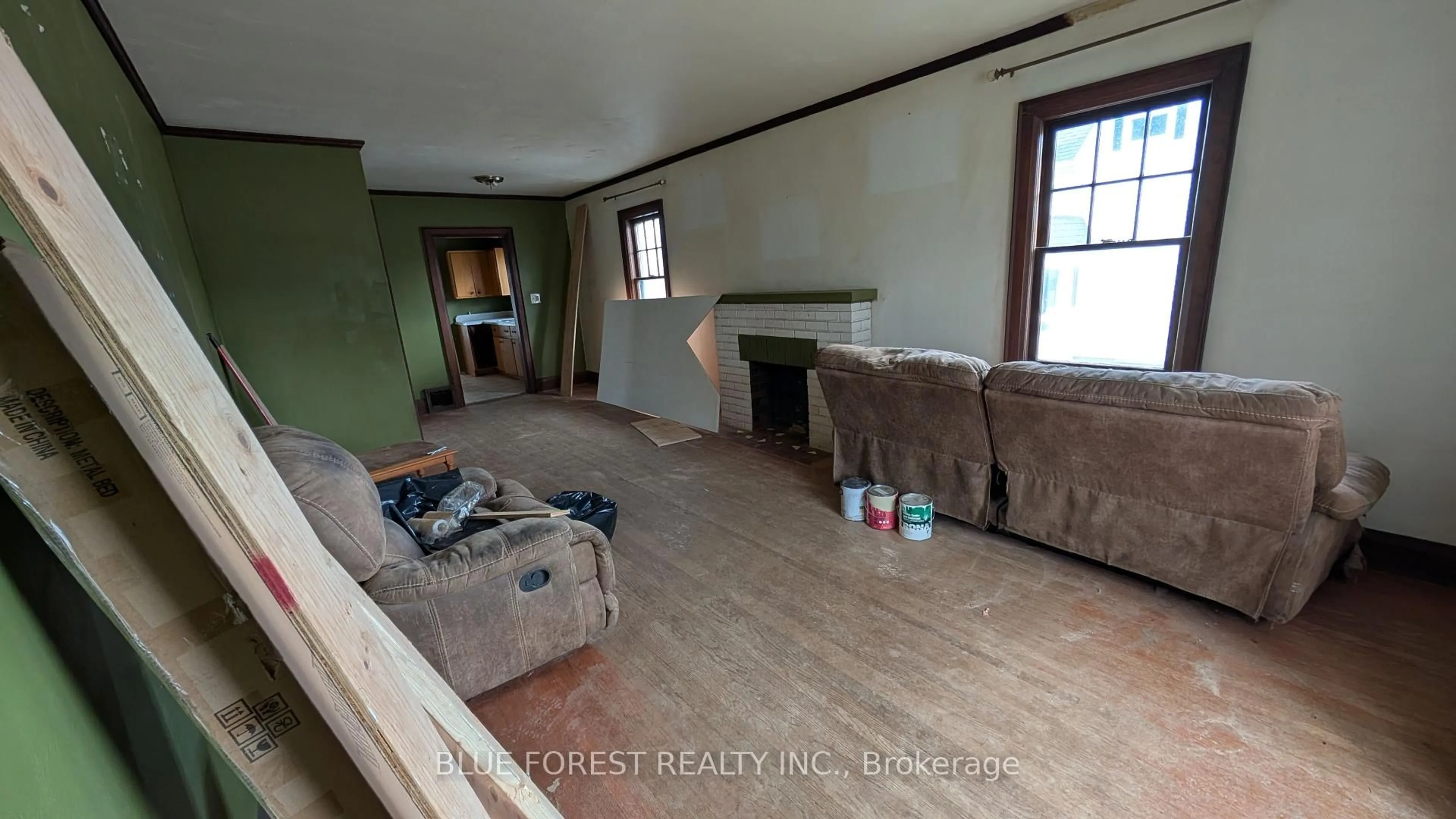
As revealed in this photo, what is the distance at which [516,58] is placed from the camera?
266 cm

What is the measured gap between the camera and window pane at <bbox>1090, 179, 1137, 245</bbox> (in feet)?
8.71

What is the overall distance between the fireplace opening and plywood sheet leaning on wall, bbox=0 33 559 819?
3.89 m

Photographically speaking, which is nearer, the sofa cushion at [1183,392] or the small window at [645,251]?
the sofa cushion at [1183,392]

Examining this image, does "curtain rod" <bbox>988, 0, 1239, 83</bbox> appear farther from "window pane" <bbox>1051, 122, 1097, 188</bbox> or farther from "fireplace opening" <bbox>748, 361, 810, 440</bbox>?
"fireplace opening" <bbox>748, 361, 810, 440</bbox>

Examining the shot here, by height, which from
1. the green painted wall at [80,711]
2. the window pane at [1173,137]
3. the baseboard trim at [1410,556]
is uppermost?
the window pane at [1173,137]

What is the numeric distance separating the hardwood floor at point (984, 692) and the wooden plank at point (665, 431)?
1.89 metres

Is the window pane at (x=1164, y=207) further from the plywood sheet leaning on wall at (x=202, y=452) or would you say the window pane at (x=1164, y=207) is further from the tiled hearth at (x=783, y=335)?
the plywood sheet leaning on wall at (x=202, y=452)

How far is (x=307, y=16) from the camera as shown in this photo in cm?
214

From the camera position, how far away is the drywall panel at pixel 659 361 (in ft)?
16.0

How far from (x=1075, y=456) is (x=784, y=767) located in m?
1.60

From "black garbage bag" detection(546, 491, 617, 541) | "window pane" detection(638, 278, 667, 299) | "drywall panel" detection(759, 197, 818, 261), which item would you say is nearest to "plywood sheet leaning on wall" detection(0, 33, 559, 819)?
"black garbage bag" detection(546, 491, 617, 541)

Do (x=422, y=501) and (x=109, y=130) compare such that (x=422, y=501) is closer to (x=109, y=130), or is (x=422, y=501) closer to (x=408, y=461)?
(x=408, y=461)

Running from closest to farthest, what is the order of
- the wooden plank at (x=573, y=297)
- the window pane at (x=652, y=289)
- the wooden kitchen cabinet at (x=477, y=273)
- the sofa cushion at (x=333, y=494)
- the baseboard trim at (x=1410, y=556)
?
the sofa cushion at (x=333, y=494), the baseboard trim at (x=1410, y=556), the window pane at (x=652, y=289), the wooden plank at (x=573, y=297), the wooden kitchen cabinet at (x=477, y=273)

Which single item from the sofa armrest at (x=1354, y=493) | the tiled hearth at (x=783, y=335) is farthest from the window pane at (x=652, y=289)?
the sofa armrest at (x=1354, y=493)
